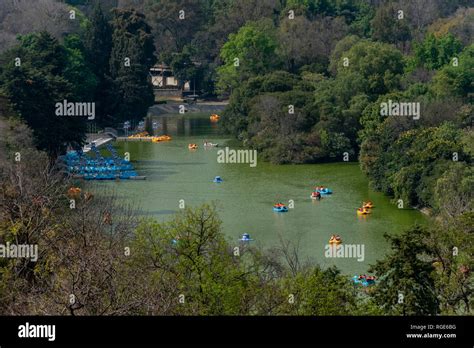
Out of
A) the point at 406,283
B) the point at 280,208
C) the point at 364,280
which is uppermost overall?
the point at 406,283

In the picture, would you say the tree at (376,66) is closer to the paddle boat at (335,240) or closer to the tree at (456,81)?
the tree at (456,81)

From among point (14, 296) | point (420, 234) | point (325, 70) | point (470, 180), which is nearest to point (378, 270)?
point (420, 234)

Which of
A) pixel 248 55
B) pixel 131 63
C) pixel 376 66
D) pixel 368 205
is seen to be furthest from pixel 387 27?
pixel 368 205

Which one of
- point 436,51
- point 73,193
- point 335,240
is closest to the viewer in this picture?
point 335,240

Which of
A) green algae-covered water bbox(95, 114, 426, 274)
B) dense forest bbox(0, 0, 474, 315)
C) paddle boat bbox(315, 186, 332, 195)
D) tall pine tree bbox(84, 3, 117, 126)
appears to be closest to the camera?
dense forest bbox(0, 0, 474, 315)

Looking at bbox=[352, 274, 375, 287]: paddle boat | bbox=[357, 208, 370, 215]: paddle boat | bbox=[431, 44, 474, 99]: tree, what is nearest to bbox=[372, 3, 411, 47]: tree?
bbox=[431, 44, 474, 99]: tree

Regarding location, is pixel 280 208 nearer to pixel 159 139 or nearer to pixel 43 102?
pixel 43 102

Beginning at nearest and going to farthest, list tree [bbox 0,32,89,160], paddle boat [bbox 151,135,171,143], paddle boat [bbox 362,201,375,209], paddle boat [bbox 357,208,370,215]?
paddle boat [bbox 357,208,370,215], paddle boat [bbox 362,201,375,209], tree [bbox 0,32,89,160], paddle boat [bbox 151,135,171,143]

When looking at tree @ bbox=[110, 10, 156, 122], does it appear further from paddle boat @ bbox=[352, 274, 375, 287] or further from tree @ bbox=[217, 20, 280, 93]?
paddle boat @ bbox=[352, 274, 375, 287]
